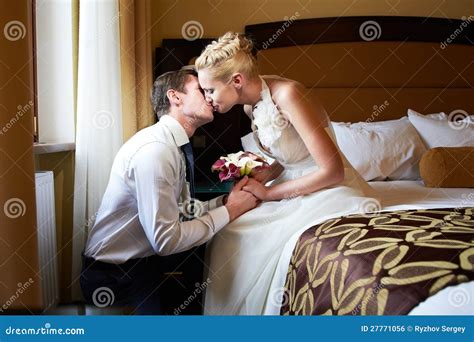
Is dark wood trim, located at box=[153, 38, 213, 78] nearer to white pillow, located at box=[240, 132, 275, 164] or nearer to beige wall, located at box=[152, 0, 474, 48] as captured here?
beige wall, located at box=[152, 0, 474, 48]

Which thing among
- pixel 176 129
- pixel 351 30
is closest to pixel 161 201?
pixel 176 129

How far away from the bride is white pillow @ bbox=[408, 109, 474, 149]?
596 mm

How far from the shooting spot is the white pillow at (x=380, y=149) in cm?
145

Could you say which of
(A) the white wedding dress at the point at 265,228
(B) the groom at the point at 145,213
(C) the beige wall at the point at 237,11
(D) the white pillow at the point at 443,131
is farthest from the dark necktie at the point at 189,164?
(D) the white pillow at the point at 443,131

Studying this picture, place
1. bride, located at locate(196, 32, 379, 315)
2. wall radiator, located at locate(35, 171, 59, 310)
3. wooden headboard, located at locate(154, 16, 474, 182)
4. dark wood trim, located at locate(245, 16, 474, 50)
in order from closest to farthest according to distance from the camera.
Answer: wall radiator, located at locate(35, 171, 59, 310)
bride, located at locate(196, 32, 379, 315)
dark wood trim, located at locate(245, 16, 474, 50)
wooden headboard, located at locate(154, 16, 474, 182)

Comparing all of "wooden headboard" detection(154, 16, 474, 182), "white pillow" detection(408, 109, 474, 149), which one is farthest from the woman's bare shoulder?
"white pillow" detection(408, 109, 474, 149)

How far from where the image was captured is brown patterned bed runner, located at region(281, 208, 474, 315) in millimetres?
575

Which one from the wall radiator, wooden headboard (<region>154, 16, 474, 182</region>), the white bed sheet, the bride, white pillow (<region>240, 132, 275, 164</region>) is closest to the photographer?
the white bed sheet

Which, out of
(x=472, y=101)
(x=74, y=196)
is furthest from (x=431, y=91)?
(x=74, y=196)

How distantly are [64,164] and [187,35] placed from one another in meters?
0.45

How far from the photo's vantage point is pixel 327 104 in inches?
60.9

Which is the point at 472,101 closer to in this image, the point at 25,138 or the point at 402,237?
the point at 402,237

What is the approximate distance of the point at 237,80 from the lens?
3.28ft

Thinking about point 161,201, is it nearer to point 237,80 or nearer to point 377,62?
point 237,80
